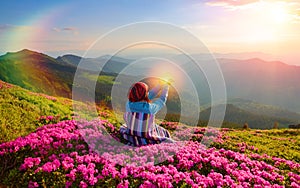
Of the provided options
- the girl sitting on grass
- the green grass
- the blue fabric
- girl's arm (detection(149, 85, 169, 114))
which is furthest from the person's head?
the green grass

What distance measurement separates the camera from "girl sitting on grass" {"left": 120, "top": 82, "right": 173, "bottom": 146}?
446 inches

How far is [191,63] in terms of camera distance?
39.6ft

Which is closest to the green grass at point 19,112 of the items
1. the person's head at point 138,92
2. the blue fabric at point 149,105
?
the blue fabric at point 149,105

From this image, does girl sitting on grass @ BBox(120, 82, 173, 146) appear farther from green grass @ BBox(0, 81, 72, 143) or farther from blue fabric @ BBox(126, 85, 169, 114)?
green grass @ BBox(0, 81, 72, 143)

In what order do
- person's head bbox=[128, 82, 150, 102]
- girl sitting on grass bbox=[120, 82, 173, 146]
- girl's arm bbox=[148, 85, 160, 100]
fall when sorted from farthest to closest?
1. girl's arm bbox=[148, 85, 160, 100]
2. girl sitting on grass bbox=[120, 82, 173, 146]
3. person's head bbox=[128, 82, 150, 102]

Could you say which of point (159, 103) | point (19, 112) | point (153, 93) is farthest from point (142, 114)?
point (19, 112)

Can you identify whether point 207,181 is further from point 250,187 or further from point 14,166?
point 14,166

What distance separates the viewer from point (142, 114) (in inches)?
458

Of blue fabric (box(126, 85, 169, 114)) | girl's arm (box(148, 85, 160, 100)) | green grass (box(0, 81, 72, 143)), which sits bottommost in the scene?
green grass (box(0, 81, 72, 143))

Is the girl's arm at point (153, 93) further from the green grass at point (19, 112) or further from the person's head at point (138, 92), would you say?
the green grass at point (19, 112)

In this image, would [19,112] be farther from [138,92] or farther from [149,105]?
[149,105]

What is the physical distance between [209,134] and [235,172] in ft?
29.7

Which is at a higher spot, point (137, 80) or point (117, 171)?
point (137, 80)

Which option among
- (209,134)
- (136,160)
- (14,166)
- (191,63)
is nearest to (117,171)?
(136,160)
